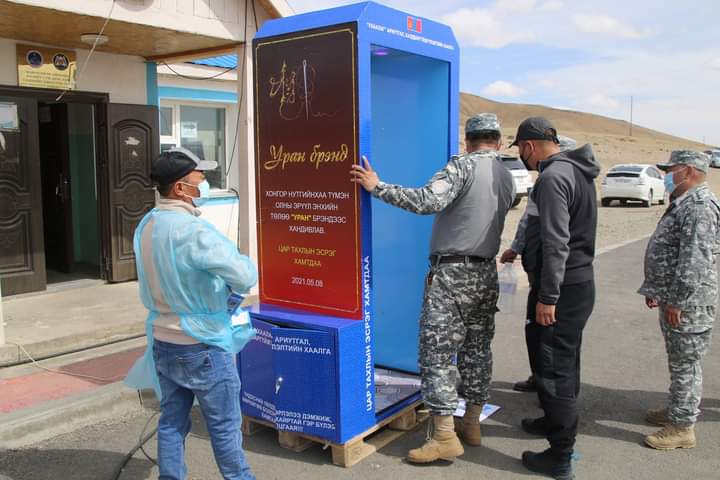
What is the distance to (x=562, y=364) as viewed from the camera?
3.56m

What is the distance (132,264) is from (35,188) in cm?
152

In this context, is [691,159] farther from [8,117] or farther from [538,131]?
[8,117]

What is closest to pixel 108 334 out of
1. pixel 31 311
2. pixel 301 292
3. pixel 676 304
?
pixel 31 311

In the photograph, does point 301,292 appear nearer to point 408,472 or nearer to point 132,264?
point 408,472

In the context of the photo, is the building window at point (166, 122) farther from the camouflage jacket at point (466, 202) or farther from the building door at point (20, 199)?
the camouflage jacket at point (466, 202)

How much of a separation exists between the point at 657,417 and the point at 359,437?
6.96 ft

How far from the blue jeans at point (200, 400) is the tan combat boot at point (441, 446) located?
3.63 ft

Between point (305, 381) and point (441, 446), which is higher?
point (305, 381)

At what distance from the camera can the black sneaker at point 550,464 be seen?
3.52 meters

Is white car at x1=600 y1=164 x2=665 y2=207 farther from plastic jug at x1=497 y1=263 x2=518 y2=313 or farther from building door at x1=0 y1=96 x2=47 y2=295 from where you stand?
plastic jug at x1=497 y1=263 x2=518 y2=313

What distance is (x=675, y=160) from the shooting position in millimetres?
4105

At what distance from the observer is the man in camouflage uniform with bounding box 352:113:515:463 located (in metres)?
3.68

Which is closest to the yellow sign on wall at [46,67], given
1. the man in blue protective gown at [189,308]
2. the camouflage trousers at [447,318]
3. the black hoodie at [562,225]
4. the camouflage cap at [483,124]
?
the man in blue protective gown at [189,308]

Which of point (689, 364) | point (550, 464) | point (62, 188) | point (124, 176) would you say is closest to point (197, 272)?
point (550, 464)
